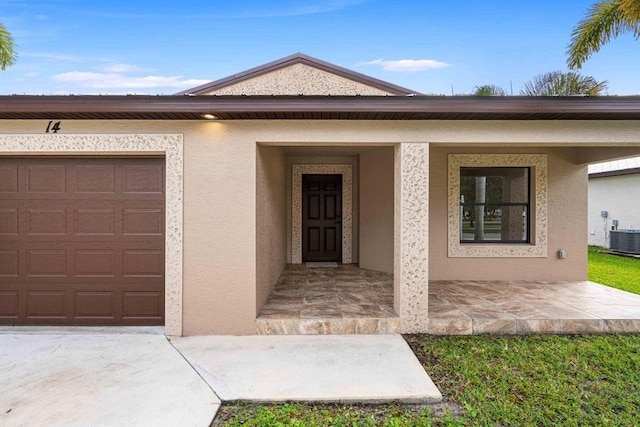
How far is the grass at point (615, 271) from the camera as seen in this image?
7.15 meters

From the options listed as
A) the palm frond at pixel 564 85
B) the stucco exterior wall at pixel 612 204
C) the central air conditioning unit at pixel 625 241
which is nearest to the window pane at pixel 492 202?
the palm frond at pixel 564 85

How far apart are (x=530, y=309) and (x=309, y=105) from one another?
14.6 ft

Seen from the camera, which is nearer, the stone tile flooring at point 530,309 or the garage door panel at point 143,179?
the stone tile flooring at point 530,309

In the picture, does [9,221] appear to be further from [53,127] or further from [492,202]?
[492,202]

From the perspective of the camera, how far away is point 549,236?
23.2 ft

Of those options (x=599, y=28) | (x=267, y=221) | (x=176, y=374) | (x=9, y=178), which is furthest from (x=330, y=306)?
(x=599, y=28)

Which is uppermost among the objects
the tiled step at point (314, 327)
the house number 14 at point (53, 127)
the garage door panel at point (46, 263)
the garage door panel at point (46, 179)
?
the house number 14 at point (53, 127)

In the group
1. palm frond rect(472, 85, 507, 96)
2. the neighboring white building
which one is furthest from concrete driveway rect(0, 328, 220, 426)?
the neighboring white building

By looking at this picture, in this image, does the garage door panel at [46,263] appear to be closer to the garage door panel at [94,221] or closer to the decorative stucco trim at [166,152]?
the garage door panel at [94,221]

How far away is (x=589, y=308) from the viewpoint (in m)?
5.12

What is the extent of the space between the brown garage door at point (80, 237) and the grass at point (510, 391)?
9.14 feet

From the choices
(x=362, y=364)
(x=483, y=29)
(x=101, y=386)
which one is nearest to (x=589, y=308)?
(x=362, y=364)

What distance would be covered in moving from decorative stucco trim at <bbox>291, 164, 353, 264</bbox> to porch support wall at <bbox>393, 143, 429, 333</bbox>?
14.4 ft

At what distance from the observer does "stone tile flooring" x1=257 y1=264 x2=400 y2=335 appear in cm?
455
